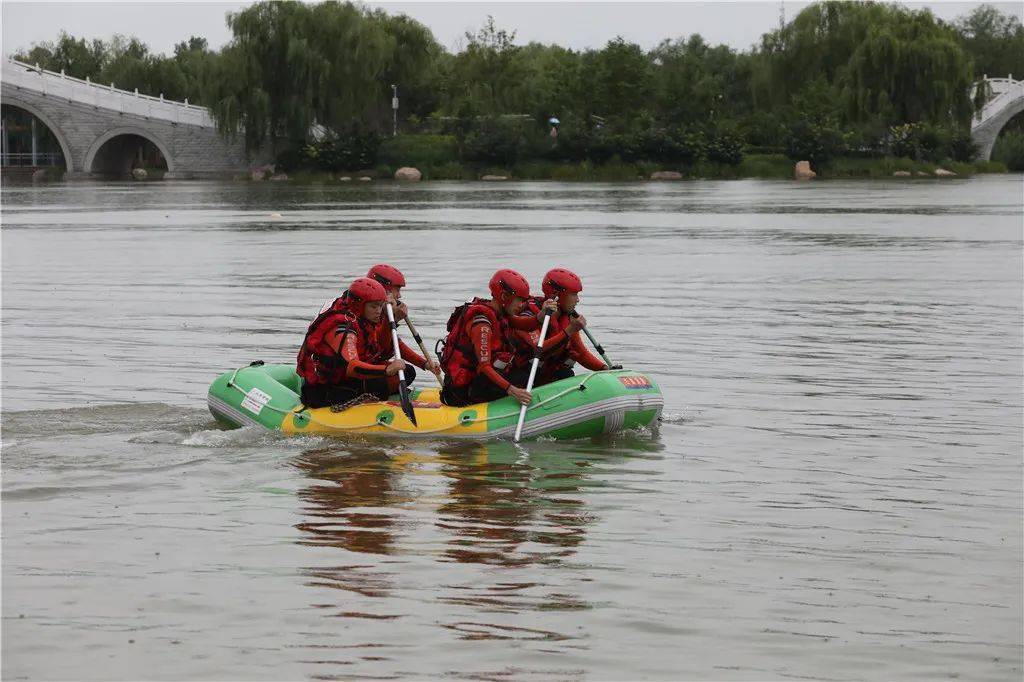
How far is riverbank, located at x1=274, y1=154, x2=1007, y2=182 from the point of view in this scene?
71.5 metres

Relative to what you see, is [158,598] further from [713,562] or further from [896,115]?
[896,115]

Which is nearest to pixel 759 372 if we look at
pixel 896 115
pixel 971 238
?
pixel 971 238

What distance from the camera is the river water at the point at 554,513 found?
258 inches

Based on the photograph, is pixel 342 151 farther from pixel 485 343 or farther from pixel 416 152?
pixel 485 343

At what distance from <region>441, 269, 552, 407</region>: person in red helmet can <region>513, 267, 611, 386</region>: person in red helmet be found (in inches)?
5.2

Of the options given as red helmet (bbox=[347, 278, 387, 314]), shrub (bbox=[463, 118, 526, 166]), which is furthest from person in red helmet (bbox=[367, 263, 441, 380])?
shrub (bbox=[463, 118, 526, 166])

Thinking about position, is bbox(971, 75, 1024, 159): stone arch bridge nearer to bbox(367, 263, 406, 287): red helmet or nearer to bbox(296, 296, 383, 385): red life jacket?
bbox(367, 263, 406, 287): red helmet

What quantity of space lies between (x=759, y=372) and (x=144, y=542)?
7465mm

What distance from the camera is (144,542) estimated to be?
8180mm

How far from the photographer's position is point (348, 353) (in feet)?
35.7

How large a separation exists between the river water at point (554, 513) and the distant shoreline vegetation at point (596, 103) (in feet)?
156

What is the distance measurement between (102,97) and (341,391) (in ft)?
225

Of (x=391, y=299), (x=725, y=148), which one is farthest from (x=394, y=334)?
(x=725, y=148)

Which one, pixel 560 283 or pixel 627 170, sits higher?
pixel 627 170
